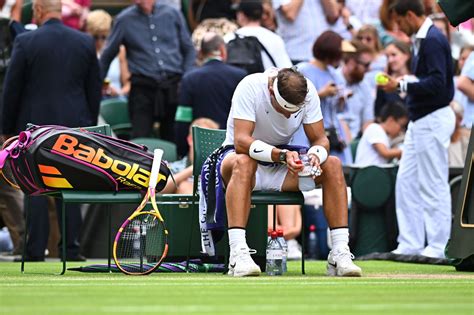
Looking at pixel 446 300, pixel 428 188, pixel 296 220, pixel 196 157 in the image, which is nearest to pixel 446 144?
pixel 428 188

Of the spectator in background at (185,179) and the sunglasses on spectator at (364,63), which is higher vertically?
the sunglasses on spectator at (364,63)

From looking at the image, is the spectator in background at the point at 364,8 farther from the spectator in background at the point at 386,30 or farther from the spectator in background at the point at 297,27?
the spectator in background at the point at 297,27

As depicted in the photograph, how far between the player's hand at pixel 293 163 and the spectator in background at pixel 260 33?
4.60 meters

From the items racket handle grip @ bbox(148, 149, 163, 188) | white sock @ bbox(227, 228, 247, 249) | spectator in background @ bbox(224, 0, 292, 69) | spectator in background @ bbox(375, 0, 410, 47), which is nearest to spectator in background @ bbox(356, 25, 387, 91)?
spectator in background @ bbox(375, 0, 410, 47)

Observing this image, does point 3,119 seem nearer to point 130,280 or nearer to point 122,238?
point 122,238

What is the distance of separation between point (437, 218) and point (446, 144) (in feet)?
2.27

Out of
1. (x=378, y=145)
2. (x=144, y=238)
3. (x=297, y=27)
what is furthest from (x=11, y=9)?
(x=144, y=238)

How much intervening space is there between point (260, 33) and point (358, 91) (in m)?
2.50

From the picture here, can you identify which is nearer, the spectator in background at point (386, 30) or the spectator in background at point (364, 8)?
the spectator in background at point (386, 30)

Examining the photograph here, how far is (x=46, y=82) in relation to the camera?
12.8 metres

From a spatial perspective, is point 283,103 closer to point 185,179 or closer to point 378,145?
point 185,179

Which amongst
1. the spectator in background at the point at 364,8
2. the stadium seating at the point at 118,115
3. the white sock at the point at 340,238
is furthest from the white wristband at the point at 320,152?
the spectator in background at the point at 364,8

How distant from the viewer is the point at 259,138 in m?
9.76

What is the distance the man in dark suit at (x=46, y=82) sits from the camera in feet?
41.6
